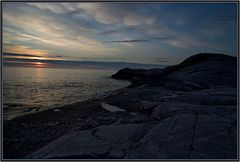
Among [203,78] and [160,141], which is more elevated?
[203,78]

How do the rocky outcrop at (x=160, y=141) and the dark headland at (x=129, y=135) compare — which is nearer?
the rocky outcrop at (x=160, y=141)

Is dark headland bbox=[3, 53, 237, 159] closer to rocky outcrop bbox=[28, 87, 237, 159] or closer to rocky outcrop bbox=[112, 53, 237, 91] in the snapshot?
rocky outcrop bbox=[28, 87, 237, 159]

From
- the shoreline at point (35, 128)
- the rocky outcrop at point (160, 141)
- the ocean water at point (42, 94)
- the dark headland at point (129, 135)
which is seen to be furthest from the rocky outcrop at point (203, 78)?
the shoreline at point (35, 128)

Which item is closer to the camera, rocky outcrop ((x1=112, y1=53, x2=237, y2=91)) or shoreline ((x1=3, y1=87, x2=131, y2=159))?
shoreline ((x1=3, y1=87, x2=131, y2=159))

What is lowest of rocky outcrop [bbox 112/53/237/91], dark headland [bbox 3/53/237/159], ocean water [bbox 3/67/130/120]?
ocean water [bbox 3/67/130/120]

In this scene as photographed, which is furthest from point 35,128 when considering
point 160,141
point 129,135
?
point 160,141

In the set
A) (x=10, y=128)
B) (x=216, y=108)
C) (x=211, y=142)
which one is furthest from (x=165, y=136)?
(x=10, y=128)

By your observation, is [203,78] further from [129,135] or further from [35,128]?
[35,128]

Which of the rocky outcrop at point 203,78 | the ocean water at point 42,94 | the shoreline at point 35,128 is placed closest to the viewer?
the shoreline at point 35,128

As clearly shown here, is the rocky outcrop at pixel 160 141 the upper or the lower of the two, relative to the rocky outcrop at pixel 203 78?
lower

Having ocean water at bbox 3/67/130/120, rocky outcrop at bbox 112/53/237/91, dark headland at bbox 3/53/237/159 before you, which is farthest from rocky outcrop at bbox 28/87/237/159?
rocky outcrop at bbox 112/53/237/91

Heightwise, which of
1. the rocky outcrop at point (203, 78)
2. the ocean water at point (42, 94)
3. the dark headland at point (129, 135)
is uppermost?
the rocky outcrop at point (203, 78)

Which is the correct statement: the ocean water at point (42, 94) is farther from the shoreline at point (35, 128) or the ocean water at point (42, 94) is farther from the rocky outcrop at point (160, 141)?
the rocky outcrop at point (160, 141)

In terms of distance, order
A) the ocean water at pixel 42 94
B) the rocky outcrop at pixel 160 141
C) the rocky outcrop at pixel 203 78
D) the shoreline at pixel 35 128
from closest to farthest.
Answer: the rocky outcrop at pixel 160 141, the shoreline at pixel 35 128, the ocean water at pixel 42 94, the rocky outcrop at pixel 203 78
